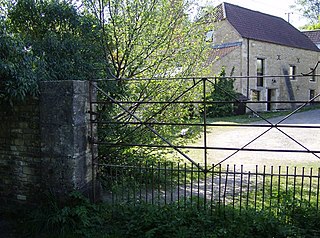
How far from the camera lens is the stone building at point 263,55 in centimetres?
2150

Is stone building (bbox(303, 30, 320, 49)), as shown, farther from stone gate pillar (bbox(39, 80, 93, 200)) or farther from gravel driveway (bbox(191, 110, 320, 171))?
stone gate pillar (bbox(39, 80, 93, 200))

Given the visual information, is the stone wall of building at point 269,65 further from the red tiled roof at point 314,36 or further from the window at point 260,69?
the red tiled roof at point 314,36

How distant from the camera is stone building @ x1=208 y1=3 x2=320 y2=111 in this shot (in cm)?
2150

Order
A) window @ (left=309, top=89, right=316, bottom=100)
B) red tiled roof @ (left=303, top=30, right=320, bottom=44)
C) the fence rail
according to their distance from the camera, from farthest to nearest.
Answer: red tiled roof @ (left=303, top=30, right=320, bottom=44)
window @ (left=309, top=89, right=316, bottom=100)
the fence rail

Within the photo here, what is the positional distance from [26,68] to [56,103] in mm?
613

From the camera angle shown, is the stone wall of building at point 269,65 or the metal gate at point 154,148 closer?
the metal gate at point 154,148

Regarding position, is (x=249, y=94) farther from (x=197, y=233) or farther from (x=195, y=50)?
(x=197, y=233)

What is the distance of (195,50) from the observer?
7492 mm

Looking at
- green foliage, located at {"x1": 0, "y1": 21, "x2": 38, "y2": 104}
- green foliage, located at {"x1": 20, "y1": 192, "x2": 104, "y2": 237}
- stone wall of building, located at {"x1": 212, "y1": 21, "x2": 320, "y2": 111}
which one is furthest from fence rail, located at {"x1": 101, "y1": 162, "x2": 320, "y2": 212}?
stone wall of building, located at {"x1": 212, "y1": 21, "x2": 320, "y2": 111}

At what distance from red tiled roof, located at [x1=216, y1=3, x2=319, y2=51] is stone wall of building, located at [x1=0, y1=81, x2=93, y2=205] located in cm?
→ 1836

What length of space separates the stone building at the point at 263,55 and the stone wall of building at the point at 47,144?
48.6 feet

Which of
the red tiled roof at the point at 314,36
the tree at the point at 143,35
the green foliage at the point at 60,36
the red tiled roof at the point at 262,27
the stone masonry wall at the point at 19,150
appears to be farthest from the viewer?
the red tiled roof at the point at 314,36

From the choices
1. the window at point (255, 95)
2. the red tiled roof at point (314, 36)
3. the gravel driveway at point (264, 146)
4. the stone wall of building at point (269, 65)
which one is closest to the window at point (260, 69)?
the stone wall of building at point (269, 65)

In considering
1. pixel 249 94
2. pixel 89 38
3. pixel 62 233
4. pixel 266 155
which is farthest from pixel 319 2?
pixel 62 233
